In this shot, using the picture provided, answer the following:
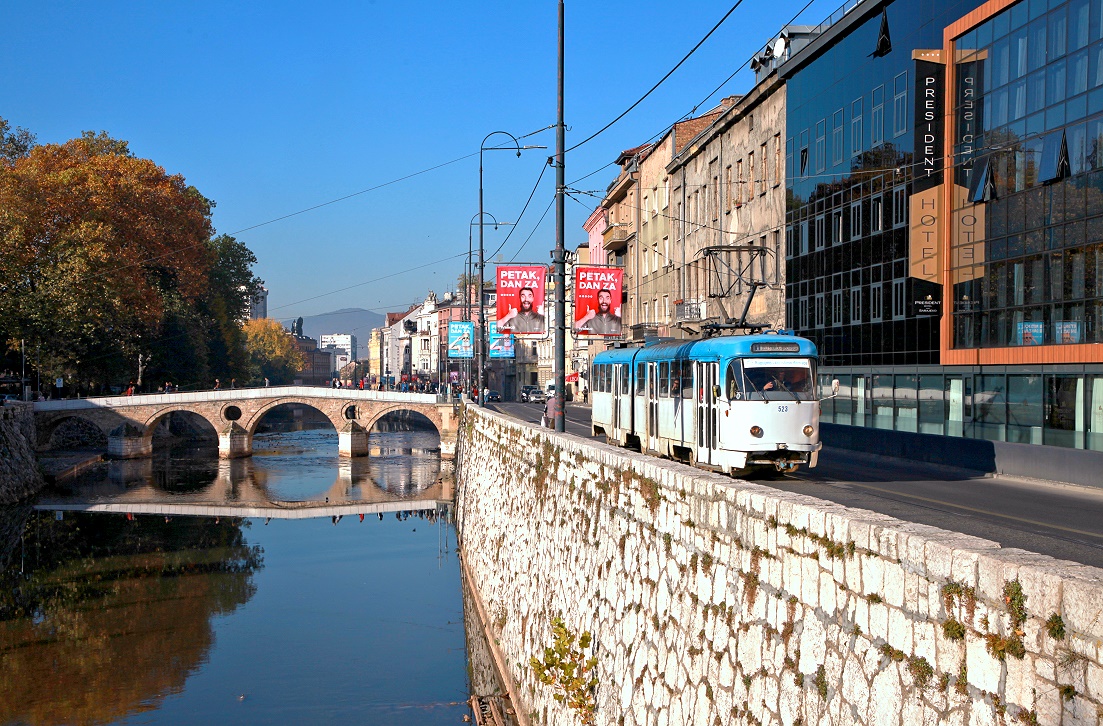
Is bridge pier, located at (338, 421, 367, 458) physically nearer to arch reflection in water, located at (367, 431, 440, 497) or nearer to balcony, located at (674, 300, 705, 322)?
arch reflection in water, located at (367, 431, 440, 497)

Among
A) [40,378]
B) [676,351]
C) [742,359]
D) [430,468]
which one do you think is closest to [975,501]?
[742,359]

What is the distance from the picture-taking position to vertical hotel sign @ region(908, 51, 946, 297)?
2983 cm

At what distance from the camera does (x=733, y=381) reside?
19500 millimetres

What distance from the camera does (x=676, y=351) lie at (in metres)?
22.5

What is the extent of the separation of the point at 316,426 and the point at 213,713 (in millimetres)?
96198

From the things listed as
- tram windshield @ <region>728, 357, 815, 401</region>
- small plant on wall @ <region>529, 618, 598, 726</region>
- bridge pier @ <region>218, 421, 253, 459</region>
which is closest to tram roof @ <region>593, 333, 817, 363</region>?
tram windshield @ <region>728, 357, 815, 401</region>

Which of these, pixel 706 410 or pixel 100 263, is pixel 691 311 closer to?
pixel 706 410

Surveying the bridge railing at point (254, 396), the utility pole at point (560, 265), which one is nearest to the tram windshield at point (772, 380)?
the utility pole at point (560, 265)

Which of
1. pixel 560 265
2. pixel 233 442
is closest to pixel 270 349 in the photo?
pixel 233 442

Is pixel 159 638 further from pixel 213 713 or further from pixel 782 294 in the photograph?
pixel 782 294

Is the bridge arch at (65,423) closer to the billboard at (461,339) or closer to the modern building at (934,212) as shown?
the billboard at (461,339)

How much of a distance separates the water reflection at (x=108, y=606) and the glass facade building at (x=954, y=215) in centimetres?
1650

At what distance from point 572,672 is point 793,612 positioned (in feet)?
21.7

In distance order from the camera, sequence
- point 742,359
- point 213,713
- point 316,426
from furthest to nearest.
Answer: point 316,426
point 213,713
point 742,359
